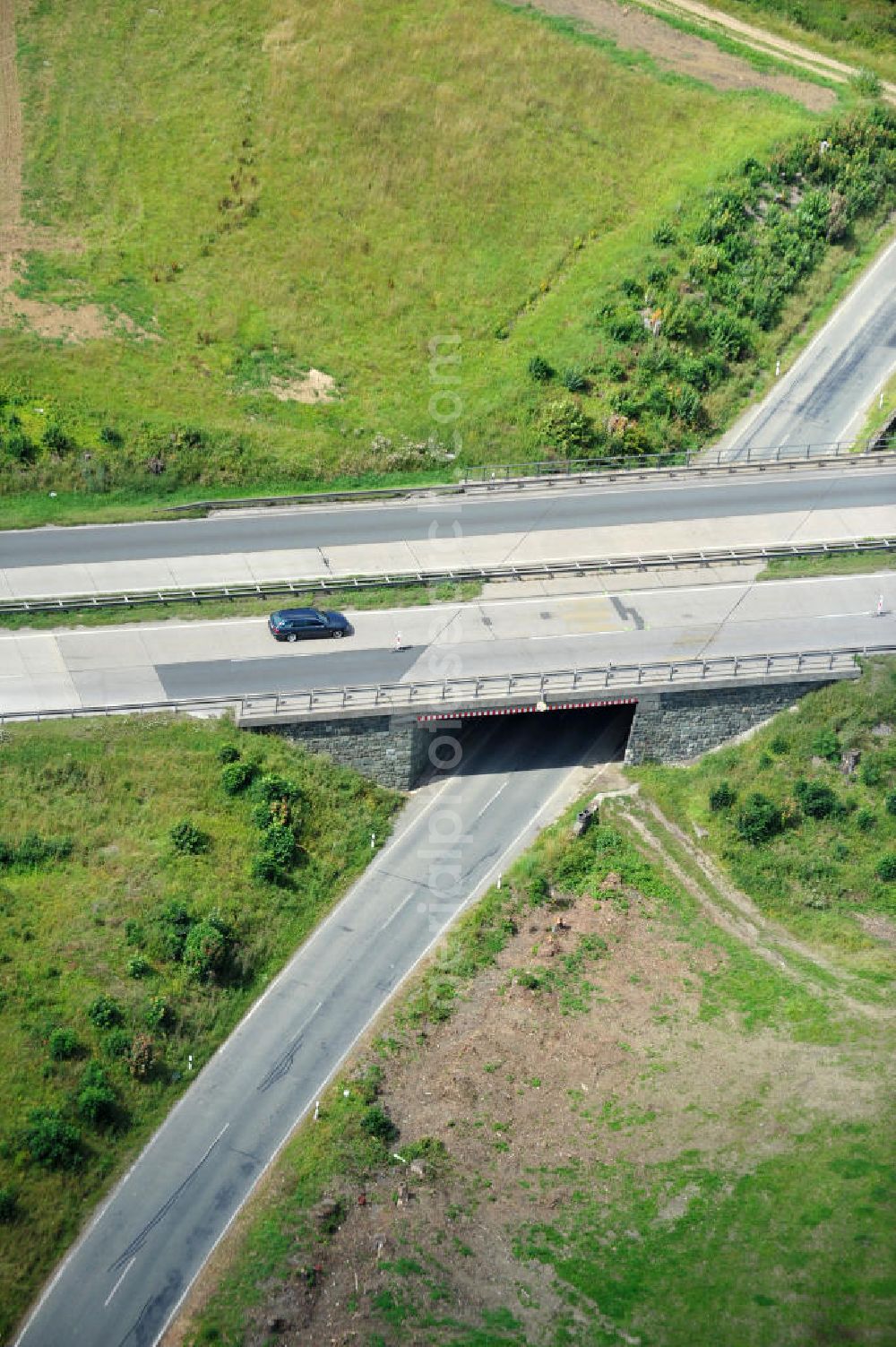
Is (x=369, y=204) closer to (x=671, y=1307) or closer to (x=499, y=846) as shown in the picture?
(x=499, y=846)

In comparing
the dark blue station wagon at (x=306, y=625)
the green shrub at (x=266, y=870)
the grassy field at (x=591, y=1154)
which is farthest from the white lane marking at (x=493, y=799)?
the green shrub at (x=266, y=870)

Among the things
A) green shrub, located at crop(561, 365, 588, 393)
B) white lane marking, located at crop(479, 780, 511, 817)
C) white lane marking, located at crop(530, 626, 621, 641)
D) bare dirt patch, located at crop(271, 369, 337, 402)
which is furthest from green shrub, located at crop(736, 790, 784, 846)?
bare dirt patch, located at crop(271, 369, 337, 402)

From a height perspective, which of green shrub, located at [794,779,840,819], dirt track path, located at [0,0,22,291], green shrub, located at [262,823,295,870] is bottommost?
green shrub, located at [262,823,295,870]

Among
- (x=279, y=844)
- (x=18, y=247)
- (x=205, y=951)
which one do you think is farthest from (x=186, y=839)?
(x=18, y=247)

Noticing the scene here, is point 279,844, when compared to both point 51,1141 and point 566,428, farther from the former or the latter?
point 566,428

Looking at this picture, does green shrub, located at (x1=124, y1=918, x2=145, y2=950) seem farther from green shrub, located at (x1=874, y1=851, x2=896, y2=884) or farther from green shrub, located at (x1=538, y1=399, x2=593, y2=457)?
green shrub, located at (x1=538, y1=399, x2=593, y2=457)

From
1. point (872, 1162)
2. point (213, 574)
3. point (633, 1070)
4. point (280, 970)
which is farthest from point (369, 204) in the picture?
point (872, 1162)

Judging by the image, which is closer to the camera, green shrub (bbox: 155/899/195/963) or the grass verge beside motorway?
green shrub (bbox: 155/899/195/963)
